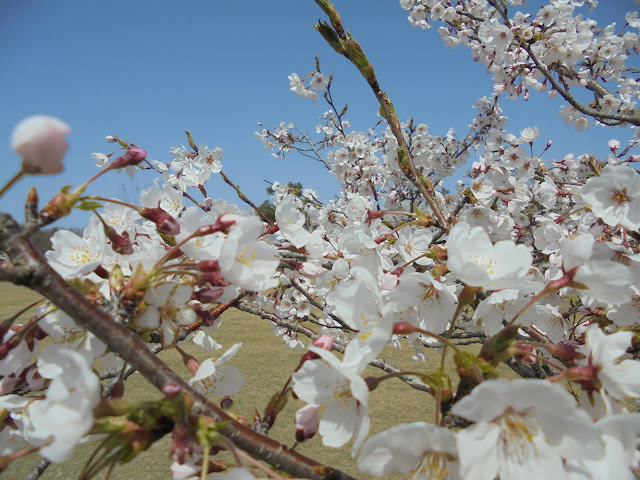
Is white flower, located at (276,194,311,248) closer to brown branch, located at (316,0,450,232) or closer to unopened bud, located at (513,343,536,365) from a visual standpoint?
brown branch, located at (316,0,450,232)

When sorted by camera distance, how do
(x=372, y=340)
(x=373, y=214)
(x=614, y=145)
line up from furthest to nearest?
(x=614, y=145)
(x=373, y=214)
(x=372, y=340)

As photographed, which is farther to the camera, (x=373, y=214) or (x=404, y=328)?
(x=373, y=214)

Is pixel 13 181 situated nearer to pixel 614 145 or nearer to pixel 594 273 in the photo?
pixel 594 273

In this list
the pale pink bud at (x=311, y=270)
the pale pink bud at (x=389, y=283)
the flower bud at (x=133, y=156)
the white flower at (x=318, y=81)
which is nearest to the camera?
the flower bud at (x=133, y=156)

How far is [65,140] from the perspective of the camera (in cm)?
48

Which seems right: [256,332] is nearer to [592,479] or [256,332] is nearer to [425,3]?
[425,3]

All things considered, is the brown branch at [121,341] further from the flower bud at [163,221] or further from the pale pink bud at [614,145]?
the pale pink bud at [614,145]

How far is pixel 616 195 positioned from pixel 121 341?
1292 millimetres

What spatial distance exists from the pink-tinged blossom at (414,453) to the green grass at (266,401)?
3.75 feet

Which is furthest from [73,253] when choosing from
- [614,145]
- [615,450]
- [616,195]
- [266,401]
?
[266,401]

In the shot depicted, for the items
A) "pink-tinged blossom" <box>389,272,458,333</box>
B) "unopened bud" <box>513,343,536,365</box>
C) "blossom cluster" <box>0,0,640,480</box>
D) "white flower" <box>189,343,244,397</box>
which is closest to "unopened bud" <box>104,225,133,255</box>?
"blossom cluster" <box>0,0,640,480</box>

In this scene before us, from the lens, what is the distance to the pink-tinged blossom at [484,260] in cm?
59

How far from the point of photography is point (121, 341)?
0.53m

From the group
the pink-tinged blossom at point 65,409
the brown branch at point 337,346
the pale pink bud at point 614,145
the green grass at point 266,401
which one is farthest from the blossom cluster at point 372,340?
the pale pink bud at point 614,145
